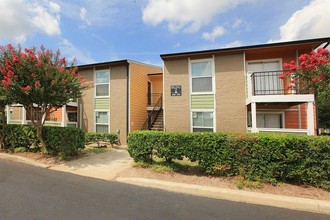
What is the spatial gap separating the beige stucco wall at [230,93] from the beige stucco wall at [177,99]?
1.72 metres

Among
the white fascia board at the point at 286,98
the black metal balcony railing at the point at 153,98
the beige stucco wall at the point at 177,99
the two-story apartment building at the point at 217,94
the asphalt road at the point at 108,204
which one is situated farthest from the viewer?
the black metal balcony railing at the point at 153,98

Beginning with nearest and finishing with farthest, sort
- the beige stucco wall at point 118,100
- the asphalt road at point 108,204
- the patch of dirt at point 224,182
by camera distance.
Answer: the asphalt road at point 108,204
the patch of dirt at point 224,182
the beige stucco wall at point 118,100

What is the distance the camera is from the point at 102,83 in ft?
43.6

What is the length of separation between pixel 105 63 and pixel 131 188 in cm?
971

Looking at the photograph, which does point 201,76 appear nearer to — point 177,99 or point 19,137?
point 177,99

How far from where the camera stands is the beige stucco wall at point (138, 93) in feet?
42.7

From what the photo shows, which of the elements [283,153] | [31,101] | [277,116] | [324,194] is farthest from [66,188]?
[277,116]

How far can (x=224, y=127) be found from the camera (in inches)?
398

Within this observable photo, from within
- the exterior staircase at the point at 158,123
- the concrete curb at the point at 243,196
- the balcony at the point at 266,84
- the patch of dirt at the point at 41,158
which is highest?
the balcony at the point at 266,84

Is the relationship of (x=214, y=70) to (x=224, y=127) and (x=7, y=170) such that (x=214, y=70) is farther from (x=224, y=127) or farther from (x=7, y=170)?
(x=7, y=170)

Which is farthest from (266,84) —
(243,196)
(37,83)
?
(37,83)

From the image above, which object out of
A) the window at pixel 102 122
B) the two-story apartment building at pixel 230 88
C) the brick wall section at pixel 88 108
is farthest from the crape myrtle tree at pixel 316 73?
the brick wall section at pixel 88 108

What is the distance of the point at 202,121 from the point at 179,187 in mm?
5924

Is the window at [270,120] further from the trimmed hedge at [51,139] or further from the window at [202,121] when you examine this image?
the trimmed hedge at [51,139]
